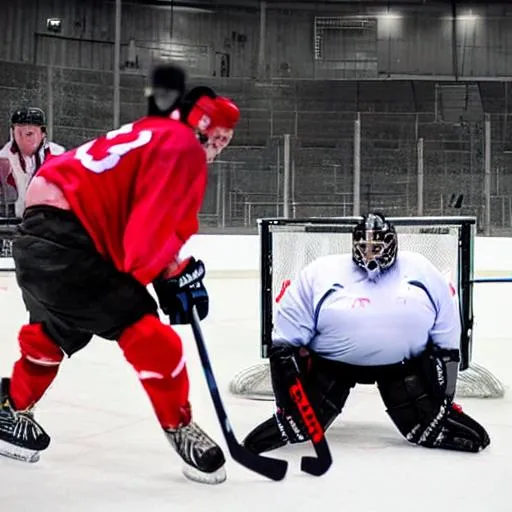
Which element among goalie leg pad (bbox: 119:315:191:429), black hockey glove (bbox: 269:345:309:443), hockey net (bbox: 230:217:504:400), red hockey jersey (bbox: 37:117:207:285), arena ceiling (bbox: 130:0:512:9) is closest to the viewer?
red hockey jersey (bbox: 37:117:207:285)

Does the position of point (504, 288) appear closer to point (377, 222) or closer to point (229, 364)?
point (229, 364)

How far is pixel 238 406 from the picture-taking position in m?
2.48

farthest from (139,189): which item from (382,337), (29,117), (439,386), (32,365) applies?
(29,117)

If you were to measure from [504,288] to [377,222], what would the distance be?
4031 millimetres

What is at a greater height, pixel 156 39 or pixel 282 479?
pixel 156 39

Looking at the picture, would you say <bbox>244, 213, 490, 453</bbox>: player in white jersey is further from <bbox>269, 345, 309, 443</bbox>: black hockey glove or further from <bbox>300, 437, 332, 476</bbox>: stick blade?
<bbox>300, 437, 332, 476</bbox>: stick blade

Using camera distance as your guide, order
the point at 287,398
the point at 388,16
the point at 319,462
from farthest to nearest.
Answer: the point at 388,16 → the point at 287,398 → the point at 319,462

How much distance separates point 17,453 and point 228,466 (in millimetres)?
400

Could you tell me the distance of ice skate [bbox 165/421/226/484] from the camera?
1.71 m

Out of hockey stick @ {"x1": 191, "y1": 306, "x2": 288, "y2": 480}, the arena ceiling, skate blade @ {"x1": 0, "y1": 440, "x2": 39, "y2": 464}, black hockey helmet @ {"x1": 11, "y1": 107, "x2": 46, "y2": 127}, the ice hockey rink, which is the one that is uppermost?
the arena ceiling

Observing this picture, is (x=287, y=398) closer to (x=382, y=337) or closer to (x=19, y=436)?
(x=382, y=337)

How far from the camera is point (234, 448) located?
1700 mm

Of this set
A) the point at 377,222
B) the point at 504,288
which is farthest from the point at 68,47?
the point at 377,222

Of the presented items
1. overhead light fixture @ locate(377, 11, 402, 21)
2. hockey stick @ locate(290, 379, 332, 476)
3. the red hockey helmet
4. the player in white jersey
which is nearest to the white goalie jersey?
the player in white jersey
